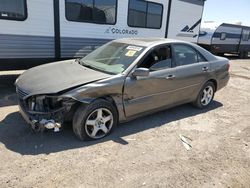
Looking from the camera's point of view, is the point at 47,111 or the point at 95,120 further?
the point at 95,120

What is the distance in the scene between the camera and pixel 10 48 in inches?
243

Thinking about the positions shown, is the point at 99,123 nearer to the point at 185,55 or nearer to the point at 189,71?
the point at 189,71

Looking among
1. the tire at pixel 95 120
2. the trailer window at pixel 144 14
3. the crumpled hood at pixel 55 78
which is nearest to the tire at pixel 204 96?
the tire at pixel 95 120

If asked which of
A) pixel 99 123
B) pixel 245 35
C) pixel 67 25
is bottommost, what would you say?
pixel 99 123

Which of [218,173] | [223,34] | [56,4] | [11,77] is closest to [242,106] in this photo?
[218,173]

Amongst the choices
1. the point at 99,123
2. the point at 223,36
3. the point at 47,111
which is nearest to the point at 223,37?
the point at 223,36

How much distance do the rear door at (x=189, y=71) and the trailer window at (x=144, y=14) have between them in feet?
11.0

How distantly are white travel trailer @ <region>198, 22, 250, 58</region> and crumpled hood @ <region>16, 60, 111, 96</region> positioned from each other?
1438 cm

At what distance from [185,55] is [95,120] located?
2.53 m

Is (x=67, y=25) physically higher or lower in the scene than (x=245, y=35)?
higher

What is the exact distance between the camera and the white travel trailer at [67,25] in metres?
6.14

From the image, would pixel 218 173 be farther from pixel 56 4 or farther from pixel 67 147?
pixel 56 4

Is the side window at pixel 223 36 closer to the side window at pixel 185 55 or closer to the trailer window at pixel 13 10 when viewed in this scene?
the side window at pixel 185 55

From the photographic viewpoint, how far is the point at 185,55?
17.6 feet
